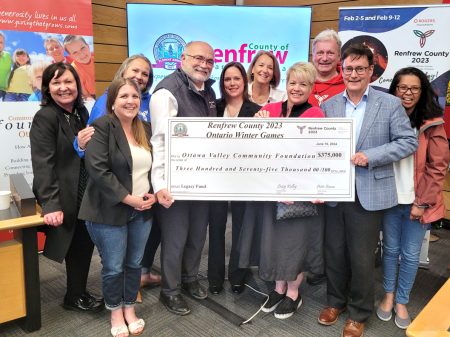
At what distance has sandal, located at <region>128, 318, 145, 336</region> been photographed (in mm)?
2206

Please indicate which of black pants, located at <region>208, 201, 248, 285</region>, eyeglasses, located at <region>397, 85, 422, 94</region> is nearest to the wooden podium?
black pants, located at <region>208, 201, 248, 285</region>

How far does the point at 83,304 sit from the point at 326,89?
7.08 feet

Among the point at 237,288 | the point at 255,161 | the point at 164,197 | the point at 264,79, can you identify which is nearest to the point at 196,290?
the point at 237,288

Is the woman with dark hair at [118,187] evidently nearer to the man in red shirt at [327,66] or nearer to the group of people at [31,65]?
the man in red shirt at [327,66]

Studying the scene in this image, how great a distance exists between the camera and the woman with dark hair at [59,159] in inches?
80.3

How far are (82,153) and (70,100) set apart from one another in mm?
321

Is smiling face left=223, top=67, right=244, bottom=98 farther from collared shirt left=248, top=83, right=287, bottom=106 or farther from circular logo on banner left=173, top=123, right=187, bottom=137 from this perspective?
circular logo on banner left=173, top=123, right=187, bottom=137

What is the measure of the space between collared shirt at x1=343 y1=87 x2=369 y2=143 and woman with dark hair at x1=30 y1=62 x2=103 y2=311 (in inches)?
59.8

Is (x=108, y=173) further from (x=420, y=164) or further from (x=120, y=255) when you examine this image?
(x=420, y=164)

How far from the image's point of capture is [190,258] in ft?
8.17

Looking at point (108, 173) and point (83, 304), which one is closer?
point (108, 173)

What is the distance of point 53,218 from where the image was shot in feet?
6.69

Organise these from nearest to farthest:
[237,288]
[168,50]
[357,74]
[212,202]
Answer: [357,74] → [212,202] → [237,288] → [168,50]

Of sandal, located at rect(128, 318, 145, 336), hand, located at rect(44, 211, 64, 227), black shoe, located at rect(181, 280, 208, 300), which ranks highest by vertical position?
hand, located at rect(44, 211, 64, 227)
